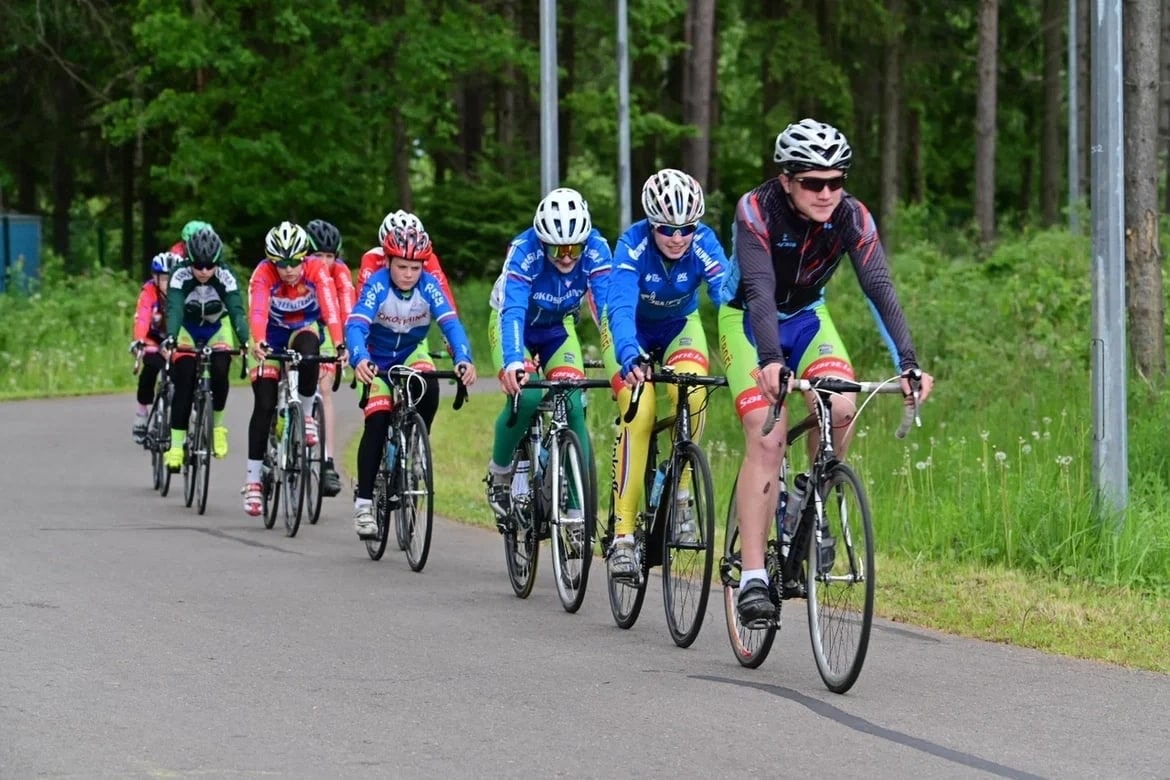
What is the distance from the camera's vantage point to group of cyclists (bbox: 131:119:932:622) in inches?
328

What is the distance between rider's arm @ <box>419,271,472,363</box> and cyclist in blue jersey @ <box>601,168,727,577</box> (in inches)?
64.8

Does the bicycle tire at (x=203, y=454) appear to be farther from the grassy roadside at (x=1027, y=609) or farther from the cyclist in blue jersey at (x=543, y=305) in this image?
the grassy roadside at (x=1027, y=609)

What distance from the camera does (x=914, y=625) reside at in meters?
10.2

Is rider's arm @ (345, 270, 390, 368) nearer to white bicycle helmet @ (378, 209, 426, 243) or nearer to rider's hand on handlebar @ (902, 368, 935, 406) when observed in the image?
white bicycle helmet @ (378, 209, 426, 243)

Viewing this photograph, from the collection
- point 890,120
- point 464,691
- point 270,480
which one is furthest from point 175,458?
point 890,120

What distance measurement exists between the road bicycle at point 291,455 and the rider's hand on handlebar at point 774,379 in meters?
6.55

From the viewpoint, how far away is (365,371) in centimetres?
1216

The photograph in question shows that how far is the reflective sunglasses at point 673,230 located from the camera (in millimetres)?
10047

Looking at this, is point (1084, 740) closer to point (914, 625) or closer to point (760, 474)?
point (760, 474)

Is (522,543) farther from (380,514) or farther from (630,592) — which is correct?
(380,514)

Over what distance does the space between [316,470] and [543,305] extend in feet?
13.0

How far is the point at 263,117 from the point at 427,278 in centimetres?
3165

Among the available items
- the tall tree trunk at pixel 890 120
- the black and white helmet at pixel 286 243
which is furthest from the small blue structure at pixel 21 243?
the black and white helmet at pixel 286 243

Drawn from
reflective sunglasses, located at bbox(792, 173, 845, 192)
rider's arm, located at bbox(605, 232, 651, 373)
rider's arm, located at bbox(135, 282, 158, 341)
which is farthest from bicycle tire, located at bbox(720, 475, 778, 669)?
rider's arm, located at bbox(135, 282, 158, 341)
